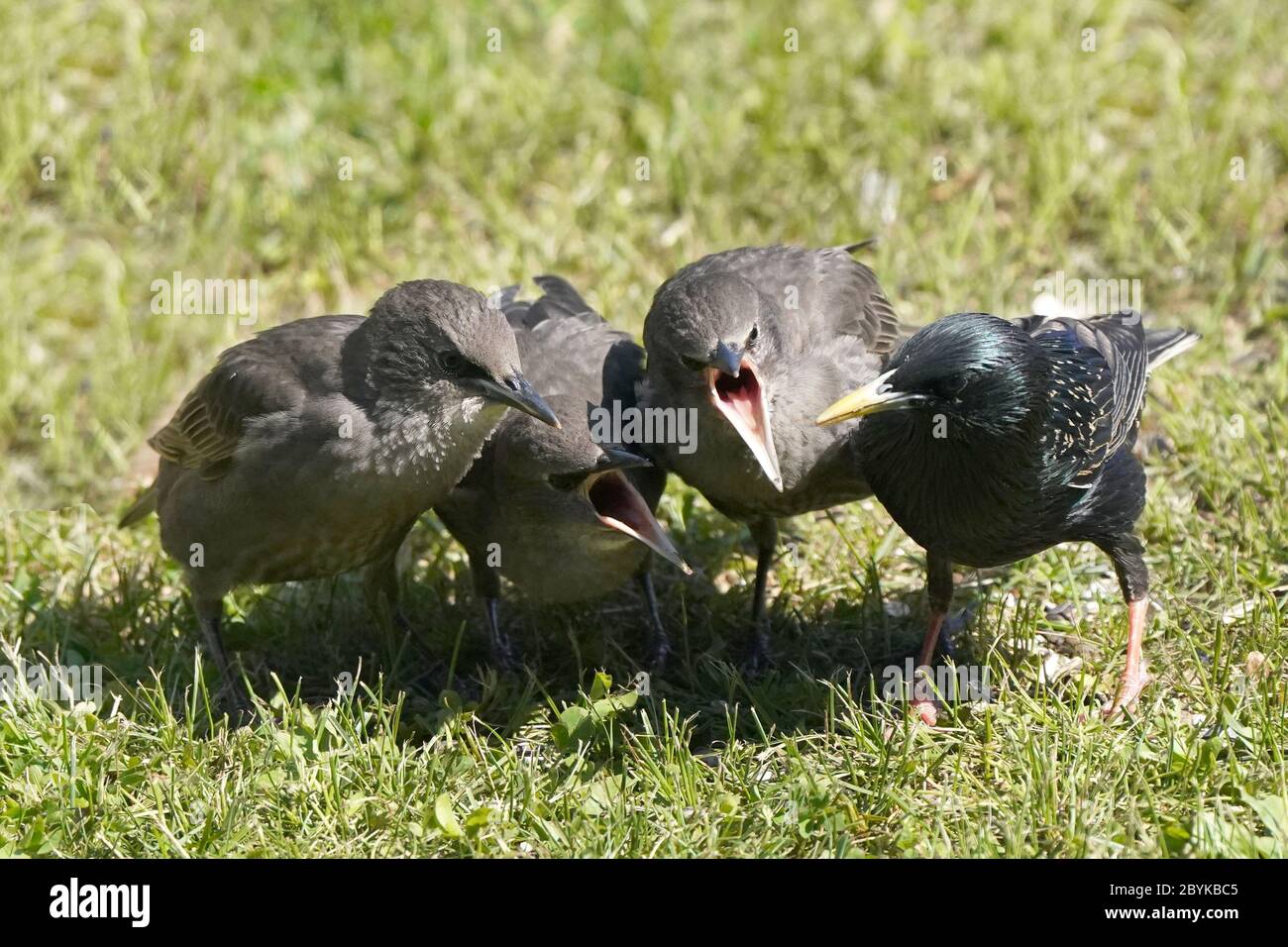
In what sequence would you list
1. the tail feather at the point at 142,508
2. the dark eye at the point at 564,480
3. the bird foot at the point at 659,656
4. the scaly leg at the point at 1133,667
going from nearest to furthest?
the scaly leg at the point at 1133,667 → the dark eye at the point at 564,480 → the bird foot at the point at 659,656 → the tail feather at the point at 142,508

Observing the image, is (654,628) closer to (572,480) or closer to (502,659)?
(502,659)

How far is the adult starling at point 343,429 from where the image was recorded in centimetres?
495

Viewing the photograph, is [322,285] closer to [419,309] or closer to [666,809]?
[419,309]

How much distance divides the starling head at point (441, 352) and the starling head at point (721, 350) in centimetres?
56

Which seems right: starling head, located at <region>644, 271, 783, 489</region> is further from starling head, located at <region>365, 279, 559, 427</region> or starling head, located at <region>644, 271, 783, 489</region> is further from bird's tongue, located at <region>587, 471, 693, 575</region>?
starling head, located at <region>365, 279, 559, 427</region>

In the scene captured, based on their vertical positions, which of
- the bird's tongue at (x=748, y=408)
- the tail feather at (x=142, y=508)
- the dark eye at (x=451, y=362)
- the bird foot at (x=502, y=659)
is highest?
the dark eye at (x=451, y=362)

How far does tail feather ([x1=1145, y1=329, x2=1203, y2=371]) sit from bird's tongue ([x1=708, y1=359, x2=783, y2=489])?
61.2 inches

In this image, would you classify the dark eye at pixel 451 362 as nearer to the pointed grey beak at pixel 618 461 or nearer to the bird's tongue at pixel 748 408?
the pointed grey beak at pixel 618 461

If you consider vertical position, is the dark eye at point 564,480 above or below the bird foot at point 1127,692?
above

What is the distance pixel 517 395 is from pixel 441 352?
30cm

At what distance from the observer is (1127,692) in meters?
5.14

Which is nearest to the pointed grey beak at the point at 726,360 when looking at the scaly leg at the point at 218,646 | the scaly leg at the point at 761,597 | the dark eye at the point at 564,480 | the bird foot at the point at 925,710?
the dark eye at the point at 564,480

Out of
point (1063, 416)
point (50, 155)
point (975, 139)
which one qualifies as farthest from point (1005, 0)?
point (50, 155)

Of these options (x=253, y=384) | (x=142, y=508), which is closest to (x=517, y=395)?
(x=253, y=384)
